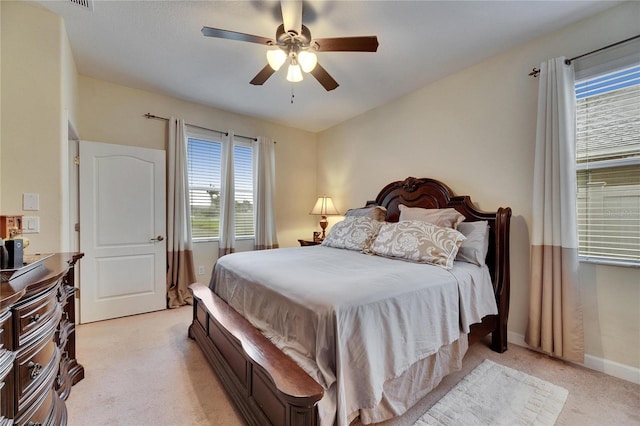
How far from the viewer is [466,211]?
2.74 metres

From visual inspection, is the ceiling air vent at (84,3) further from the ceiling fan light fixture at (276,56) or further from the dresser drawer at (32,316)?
the dresser drawer at (32,316)

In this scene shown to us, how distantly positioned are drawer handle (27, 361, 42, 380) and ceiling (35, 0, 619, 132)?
7.62 feet

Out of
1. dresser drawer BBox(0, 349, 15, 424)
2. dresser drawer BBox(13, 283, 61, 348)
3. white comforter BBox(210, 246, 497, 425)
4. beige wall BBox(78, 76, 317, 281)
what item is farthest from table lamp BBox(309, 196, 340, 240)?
dresser drawer BBox(0, 349, 15, 424)

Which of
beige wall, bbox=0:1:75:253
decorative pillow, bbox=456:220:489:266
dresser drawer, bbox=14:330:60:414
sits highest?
beige wall, bbox=0:1:75:253

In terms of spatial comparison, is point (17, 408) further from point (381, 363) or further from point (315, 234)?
point (315, 234)

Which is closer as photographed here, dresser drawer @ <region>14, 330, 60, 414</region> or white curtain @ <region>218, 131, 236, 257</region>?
dresser drawer @ <region>14, 330, 60, 414</region>

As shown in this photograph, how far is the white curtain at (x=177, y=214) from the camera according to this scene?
11.5 feet

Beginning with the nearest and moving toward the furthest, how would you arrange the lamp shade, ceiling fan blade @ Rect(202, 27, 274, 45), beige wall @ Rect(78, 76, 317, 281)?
ceiling fan blade @ Rect(202, 27, 274, 45) → beige wall @ Rect(78, 76, 317, 281) → the lamp shade

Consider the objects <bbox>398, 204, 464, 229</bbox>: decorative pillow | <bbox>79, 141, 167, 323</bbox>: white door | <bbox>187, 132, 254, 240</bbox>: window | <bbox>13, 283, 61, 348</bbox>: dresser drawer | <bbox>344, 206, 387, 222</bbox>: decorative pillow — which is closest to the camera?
<bbox>13, 283, 61, 348</bbox>: dresser drawer

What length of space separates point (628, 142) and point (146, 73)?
14.3ft

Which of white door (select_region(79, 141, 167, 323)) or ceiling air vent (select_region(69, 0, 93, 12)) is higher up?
ceiling air vent (select_region(69, 0, 93, 12))

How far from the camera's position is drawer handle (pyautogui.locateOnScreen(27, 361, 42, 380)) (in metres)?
1.10

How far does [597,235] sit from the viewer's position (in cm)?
210

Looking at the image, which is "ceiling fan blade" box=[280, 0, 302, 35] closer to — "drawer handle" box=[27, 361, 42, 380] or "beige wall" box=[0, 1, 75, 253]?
"beige wall" box=[0, 1, 75, 253]
